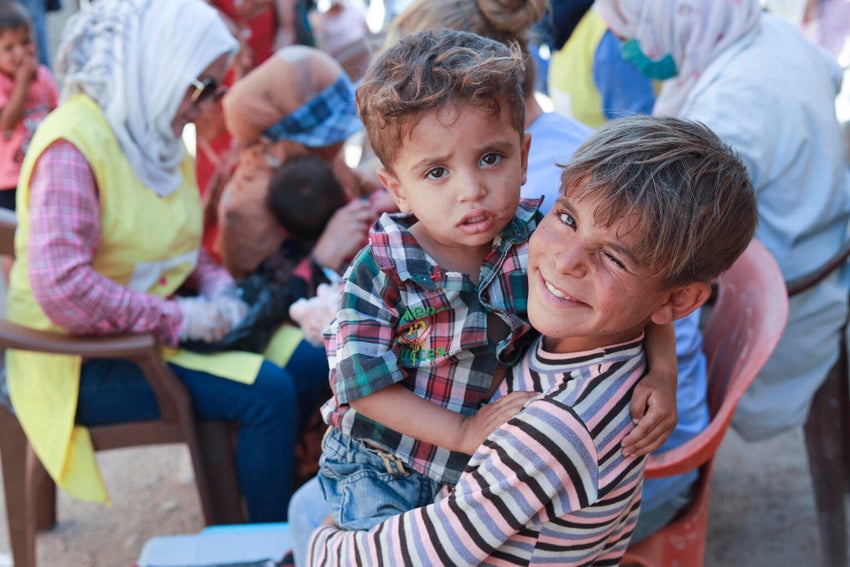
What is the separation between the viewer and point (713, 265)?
116 centimetres

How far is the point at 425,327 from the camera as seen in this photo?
1.31m

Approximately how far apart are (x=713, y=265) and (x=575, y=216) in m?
0.21

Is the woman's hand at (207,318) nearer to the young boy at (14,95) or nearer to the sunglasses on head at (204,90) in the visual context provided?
the sunglasses on head at (204,90)

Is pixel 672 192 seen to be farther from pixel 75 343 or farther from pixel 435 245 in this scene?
pixel 75 343

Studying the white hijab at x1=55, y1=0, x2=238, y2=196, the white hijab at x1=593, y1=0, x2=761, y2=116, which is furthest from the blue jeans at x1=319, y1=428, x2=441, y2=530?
the white hijab at x1=593, y1=0, x2=761, y2=116

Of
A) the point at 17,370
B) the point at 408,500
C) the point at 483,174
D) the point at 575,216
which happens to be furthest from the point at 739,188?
the point at 17,370

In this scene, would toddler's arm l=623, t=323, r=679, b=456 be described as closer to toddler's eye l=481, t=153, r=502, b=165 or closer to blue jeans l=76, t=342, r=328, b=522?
toddler's eye l=481, t=153, r=502, b=165

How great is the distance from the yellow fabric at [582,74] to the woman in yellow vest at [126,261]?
159cm

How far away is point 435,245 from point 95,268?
4.81ft

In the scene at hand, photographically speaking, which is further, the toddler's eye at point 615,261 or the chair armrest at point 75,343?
the chair armrest at point 75,343

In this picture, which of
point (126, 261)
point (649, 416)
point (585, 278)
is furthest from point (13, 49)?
point (649, 416)

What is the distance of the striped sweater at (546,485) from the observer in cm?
110

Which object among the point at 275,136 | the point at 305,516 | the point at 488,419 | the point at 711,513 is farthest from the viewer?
the point at 711,513

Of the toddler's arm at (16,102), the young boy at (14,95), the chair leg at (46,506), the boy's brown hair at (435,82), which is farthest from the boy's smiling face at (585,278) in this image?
the toddler's arm at (16,102)
